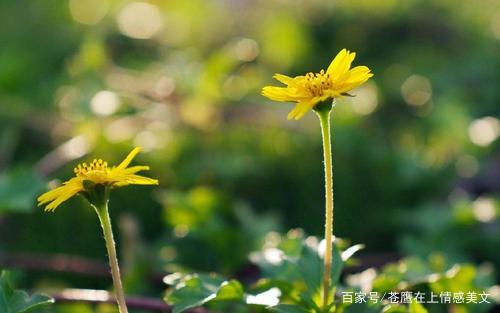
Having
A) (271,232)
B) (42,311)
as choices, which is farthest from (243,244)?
(42,311)

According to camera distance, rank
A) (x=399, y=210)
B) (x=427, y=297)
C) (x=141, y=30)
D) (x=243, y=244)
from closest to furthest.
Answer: (x=427, y=297)
(x=243, y=244)
(x=399, y=210)
(x=141, y=30)

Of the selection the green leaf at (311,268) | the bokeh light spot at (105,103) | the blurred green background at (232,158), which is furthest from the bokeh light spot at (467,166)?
the green leaf at (311,268)

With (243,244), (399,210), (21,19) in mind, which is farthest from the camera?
(21,19)

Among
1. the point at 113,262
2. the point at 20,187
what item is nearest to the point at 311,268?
the point at 113,262

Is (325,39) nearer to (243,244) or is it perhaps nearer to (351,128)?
(351,128)

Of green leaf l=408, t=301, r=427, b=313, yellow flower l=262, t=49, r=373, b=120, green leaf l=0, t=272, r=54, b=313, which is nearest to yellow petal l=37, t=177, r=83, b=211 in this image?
green leaf l=0, t=272, r=54, b=313

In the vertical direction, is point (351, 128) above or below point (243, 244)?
above

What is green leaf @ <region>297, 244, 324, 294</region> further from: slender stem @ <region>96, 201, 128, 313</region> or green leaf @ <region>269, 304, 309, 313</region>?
slender stem @ <region>96, 201, 128, 313</region>
